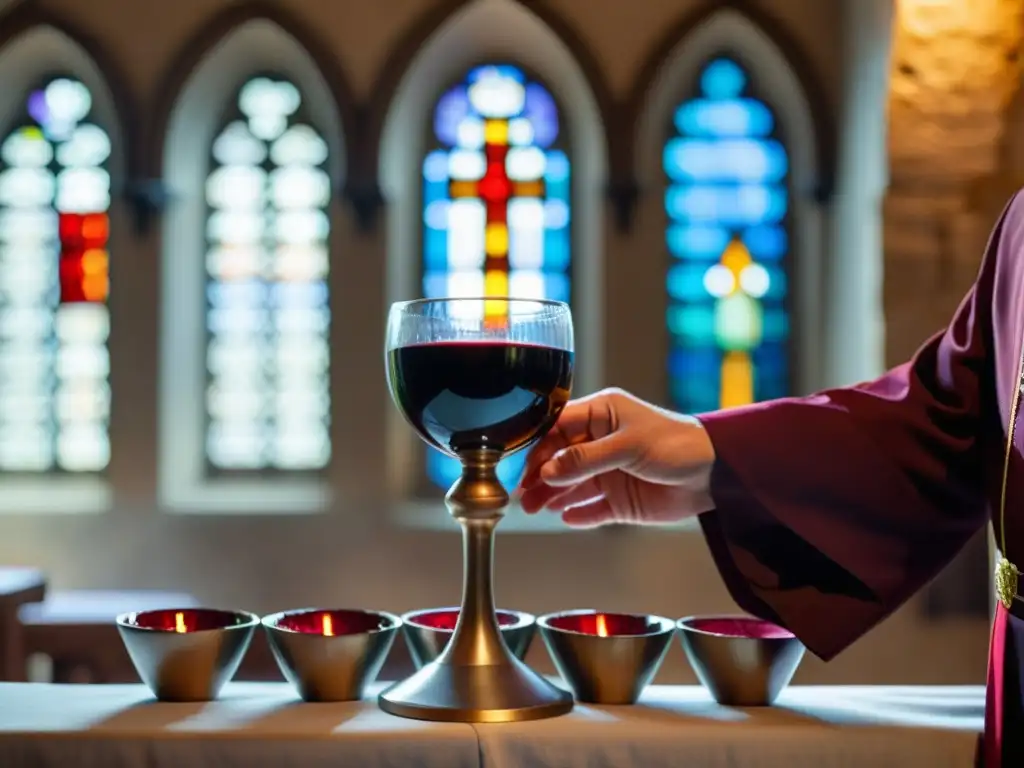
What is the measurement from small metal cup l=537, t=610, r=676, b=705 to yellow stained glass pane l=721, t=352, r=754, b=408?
14.3ft

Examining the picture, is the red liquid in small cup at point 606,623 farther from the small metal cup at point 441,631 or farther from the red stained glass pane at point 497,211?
the red stained glass pane at point 497,211

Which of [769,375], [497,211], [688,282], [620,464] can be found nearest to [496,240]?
[497,211]

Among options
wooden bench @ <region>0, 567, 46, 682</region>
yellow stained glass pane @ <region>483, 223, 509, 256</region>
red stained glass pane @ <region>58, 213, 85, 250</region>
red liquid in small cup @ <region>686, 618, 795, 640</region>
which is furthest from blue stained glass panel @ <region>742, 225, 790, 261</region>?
red liquid in small cup @ <region>686, 618, 795, 640</region>

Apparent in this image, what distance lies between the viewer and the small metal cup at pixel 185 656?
1.16 metres

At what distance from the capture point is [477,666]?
1133 millimetres

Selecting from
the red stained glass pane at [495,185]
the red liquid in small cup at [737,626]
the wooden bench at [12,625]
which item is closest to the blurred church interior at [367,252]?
the red stained glass pane at [495,185]

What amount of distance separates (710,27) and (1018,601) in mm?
4592

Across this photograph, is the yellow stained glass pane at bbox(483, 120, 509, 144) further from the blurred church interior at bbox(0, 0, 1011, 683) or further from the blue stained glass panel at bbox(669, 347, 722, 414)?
the blue stained glass panel at bbox(669, 347, 722, 414)

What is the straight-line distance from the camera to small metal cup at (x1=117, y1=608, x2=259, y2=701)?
1162 millimetres

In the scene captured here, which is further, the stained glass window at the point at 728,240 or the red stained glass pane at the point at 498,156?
the red stained glass pane at the point at 498,156

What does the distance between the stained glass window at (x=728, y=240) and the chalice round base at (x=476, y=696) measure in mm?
4395

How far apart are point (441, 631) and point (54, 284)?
4899mm

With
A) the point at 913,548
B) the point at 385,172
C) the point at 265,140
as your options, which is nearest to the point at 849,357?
the point at 385,172

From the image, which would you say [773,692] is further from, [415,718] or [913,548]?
[415,718]
